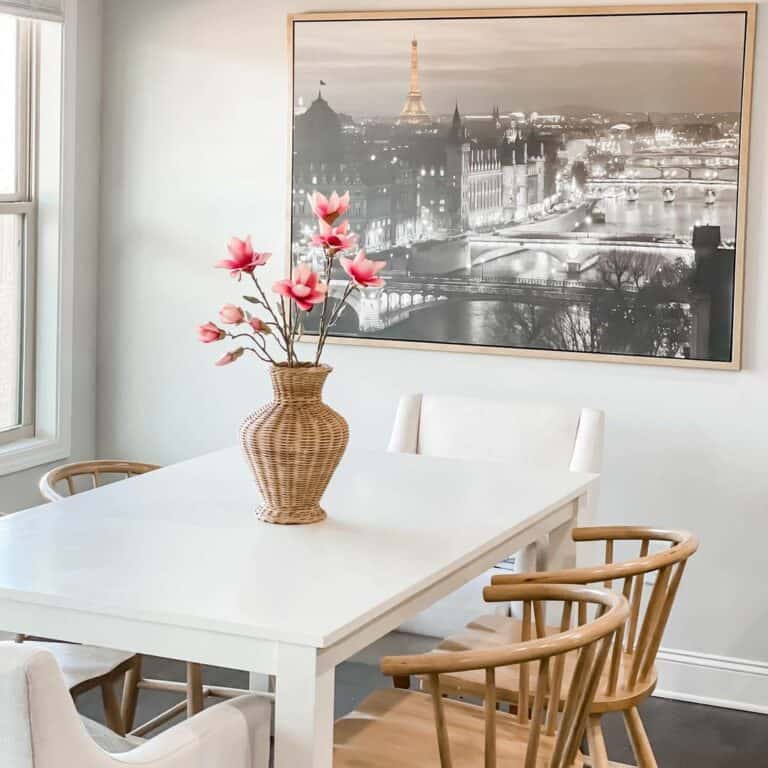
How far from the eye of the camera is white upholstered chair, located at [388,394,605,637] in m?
3.75

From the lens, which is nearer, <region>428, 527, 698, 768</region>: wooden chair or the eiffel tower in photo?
<region>428, 527, 698, 768</region>: wooden chair

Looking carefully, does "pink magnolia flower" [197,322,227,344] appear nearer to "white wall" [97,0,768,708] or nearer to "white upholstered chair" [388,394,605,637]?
"white upholstered chair" [388,394,605,637]

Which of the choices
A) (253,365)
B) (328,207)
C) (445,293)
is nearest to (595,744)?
(328,207)

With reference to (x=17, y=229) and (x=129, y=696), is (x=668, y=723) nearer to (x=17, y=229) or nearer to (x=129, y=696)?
(x=129, y=696)

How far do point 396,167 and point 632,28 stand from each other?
89 cm

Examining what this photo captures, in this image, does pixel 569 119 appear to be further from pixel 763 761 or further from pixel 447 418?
pixel 763 761

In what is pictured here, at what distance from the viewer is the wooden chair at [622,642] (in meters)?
2.54

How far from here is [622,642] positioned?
245 centimetres

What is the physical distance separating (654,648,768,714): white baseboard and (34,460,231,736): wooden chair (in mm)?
1436

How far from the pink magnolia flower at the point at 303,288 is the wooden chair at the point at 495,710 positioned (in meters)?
0.65

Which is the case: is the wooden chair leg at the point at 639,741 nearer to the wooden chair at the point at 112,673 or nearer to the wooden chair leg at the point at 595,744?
the wooden chair leg at the point at 595,744

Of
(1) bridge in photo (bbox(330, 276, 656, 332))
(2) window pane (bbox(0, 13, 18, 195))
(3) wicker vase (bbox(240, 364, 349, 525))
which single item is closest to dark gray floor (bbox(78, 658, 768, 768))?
(1) bridge in photo (bbox(330, 276, 656, 332))

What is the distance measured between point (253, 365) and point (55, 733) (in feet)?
10.1

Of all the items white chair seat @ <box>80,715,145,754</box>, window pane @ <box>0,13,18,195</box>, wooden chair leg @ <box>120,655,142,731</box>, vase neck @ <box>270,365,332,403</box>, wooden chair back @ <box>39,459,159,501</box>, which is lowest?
wooden chair leg @ <box>120,655,142,731</box>
